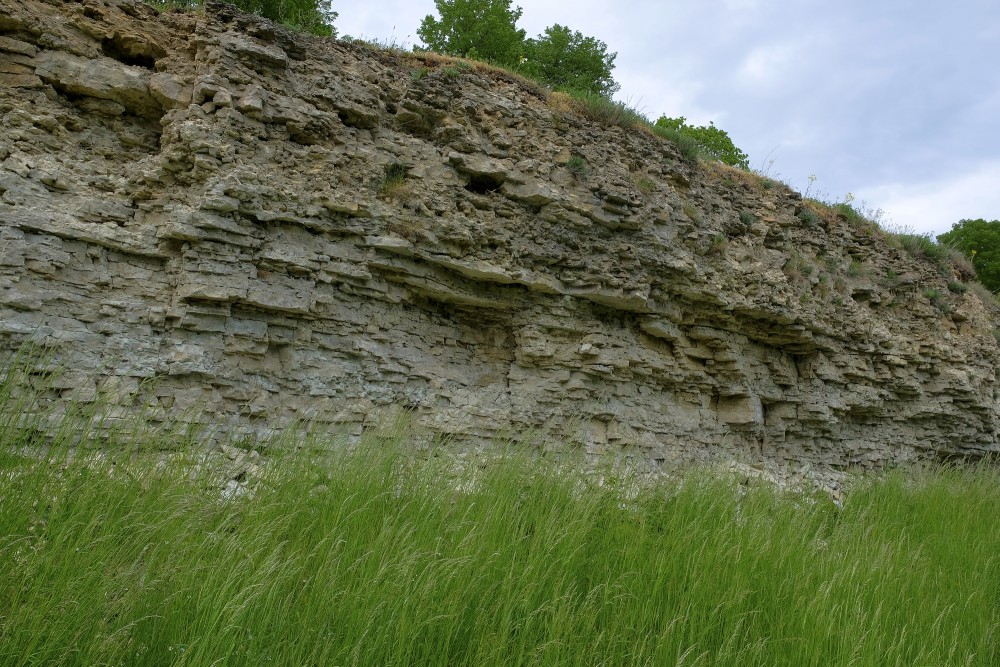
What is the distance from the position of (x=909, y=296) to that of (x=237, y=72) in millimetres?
14328

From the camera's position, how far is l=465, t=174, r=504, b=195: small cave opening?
866 cm

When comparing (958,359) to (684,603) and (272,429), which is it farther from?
(272,429)

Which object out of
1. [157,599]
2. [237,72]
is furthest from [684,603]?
[237,72]

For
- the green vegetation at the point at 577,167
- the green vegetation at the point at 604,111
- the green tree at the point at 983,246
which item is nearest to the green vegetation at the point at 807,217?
the green vegetation at the point at 604,111

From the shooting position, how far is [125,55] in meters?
7.41

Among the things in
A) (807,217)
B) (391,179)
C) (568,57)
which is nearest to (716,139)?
(568,57)

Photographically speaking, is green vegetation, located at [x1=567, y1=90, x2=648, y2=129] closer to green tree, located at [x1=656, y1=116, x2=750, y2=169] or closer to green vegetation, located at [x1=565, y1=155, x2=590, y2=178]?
green vegetation, located at [x1=565, y1=155, x2=590, y2=178]

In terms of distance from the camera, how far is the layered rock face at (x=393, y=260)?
627 cm

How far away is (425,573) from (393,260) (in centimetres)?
522

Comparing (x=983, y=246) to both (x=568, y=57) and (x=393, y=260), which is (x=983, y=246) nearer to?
(x=568, y=57)

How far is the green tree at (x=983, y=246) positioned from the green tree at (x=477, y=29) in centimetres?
2103

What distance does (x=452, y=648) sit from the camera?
2.74m

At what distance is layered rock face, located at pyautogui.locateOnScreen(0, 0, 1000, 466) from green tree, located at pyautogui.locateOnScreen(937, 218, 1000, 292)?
664 inches

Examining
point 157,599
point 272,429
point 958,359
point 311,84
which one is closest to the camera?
point 157,599
